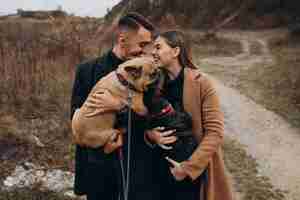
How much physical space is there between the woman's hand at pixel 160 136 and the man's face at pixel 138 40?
0.48 meters

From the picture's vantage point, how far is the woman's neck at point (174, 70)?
2539 mm

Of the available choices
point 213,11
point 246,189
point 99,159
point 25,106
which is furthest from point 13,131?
point 213,11

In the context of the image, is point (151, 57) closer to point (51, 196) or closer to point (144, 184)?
point (144, 184)

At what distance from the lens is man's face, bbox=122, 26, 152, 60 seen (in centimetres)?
259

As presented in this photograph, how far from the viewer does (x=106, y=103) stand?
2.19 metres

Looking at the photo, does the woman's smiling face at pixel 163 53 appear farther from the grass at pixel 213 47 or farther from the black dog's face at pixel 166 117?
the grass at pixel 213 47

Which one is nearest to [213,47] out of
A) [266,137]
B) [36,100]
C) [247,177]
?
[266,137]

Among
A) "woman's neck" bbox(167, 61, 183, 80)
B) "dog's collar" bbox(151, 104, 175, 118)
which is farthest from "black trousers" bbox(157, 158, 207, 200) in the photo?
"woman's neck" bbox(167, 61, 183, 80)

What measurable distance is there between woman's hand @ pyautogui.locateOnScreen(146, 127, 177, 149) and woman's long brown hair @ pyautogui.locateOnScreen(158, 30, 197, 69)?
1.46 ft

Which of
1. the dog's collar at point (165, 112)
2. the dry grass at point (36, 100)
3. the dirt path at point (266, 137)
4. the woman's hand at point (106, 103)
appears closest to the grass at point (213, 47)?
the dirt path at point (266, 137)

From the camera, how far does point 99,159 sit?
2414mm

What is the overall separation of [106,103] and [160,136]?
0.35 metres

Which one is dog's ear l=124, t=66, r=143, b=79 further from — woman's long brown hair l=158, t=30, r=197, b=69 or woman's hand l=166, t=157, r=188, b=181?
woman's hand l=166, t=157, r=188, b=181

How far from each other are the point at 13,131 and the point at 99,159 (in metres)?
3.99
